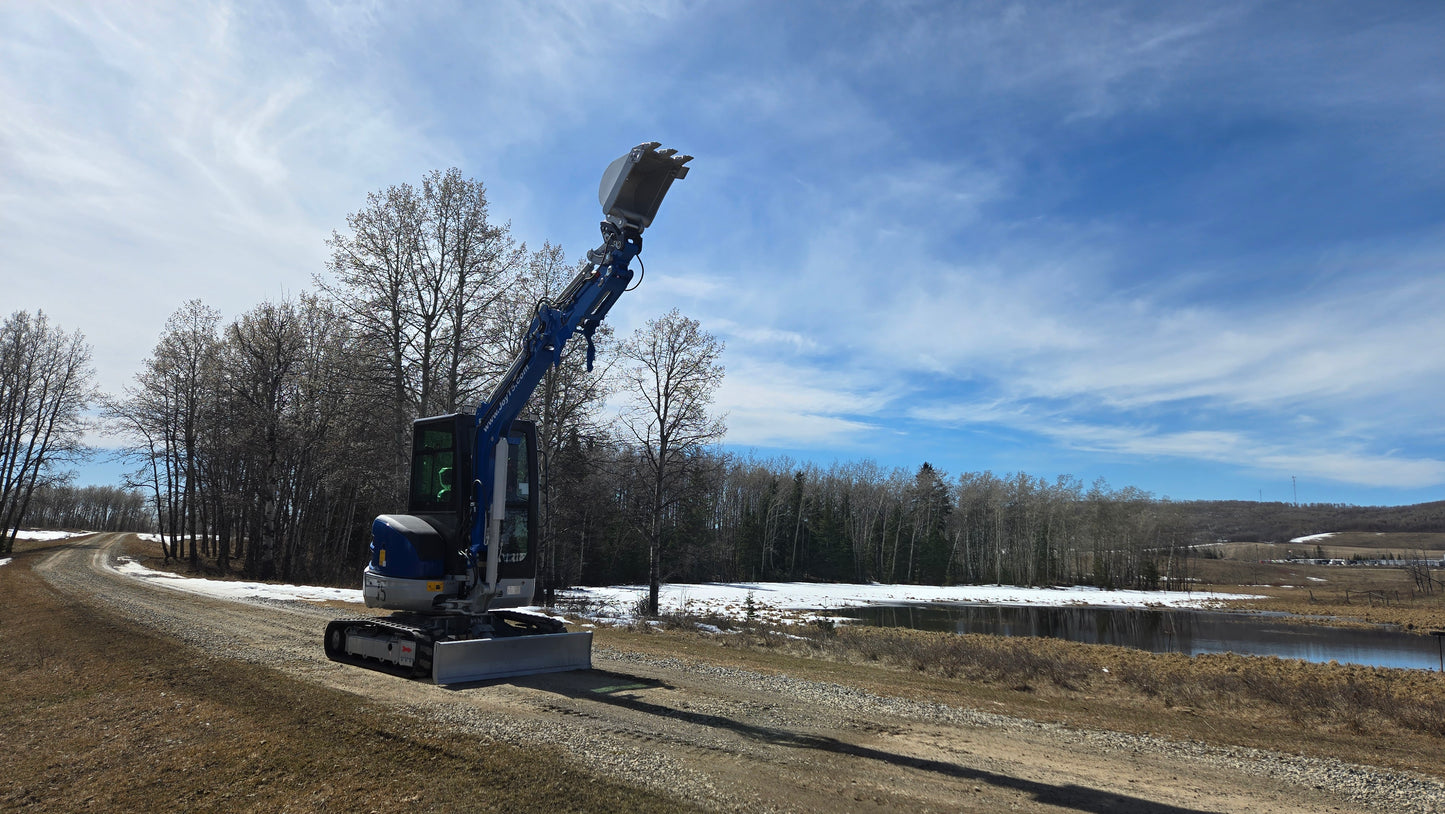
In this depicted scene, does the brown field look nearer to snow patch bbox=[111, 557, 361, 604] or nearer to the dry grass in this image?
the dry grass

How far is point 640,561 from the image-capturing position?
2189 inches

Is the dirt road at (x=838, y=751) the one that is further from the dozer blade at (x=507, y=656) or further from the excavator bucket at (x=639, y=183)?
the excavator bucket at (x=639, y=183)

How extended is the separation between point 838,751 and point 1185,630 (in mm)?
36066

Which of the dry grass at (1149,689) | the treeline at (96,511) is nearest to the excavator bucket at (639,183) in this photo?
the dry grass at (1149,689)

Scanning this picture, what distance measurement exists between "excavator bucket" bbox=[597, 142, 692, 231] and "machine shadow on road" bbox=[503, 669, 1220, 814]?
236 inches

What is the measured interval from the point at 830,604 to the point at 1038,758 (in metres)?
38.1

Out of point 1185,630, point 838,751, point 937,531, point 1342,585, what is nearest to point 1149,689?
point 838,751

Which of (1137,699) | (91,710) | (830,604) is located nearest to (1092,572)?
(830,604)

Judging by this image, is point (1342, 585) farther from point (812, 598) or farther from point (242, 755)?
point (242, 755)

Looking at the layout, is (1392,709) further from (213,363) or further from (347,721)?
(213,363)

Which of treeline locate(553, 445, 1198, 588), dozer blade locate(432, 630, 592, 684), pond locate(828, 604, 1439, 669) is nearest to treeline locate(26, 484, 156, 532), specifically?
treeline locate(553, 445, 1198, 588)

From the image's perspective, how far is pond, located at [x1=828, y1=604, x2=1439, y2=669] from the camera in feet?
87.8

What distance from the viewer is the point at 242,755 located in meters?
6.22

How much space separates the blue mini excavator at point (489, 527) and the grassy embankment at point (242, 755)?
1.34 meters
